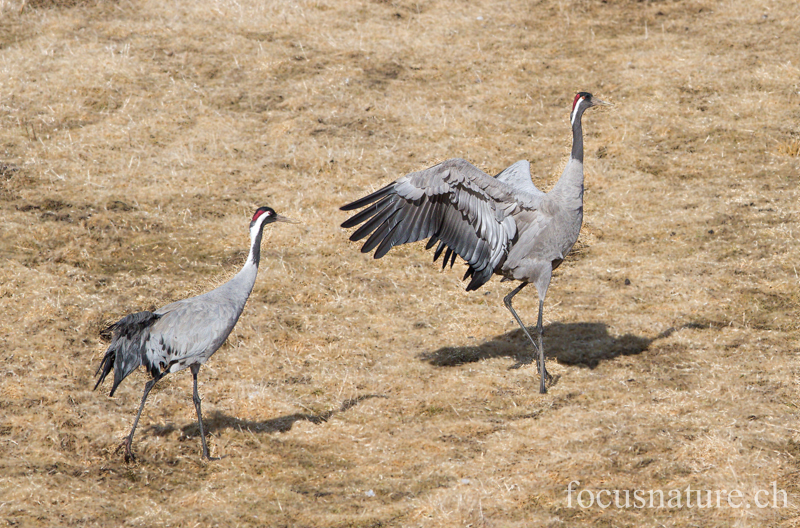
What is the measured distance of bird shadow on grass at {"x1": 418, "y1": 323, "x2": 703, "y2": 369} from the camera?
10.7 meters

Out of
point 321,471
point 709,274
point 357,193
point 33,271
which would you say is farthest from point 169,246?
point 709,274

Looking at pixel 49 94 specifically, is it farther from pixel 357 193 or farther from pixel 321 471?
pixel 321 471

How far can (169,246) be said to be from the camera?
12641 mm

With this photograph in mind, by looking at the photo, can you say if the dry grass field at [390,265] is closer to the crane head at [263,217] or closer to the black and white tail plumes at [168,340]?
the black and white tail plumes at [168,340]

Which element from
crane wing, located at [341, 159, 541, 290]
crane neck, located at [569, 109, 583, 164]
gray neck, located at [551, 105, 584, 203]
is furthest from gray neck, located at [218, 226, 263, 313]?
crane neck, located at [569, 109, 583, 164]

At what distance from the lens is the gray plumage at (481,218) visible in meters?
9.49

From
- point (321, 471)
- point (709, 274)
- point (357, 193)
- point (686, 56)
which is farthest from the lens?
point (686, 56)

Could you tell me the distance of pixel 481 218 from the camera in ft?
32.7

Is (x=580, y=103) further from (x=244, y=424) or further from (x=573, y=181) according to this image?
(x=244, y=424)

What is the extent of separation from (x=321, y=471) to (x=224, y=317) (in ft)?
6.31

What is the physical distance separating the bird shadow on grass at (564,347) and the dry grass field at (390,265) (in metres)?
0.05

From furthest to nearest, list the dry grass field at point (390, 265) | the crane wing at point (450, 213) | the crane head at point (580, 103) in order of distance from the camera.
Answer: the crane head at point (580, 103) < the crane wing at point (450, 213) < the dry grass field at point (390, 265)

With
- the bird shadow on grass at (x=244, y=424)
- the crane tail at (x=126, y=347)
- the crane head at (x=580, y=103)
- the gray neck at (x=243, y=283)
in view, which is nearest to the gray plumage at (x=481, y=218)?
the crane head at (x=580, y=103)

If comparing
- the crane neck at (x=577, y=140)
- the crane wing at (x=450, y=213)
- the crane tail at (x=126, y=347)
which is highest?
the crane neck at (x=577, y=140)
